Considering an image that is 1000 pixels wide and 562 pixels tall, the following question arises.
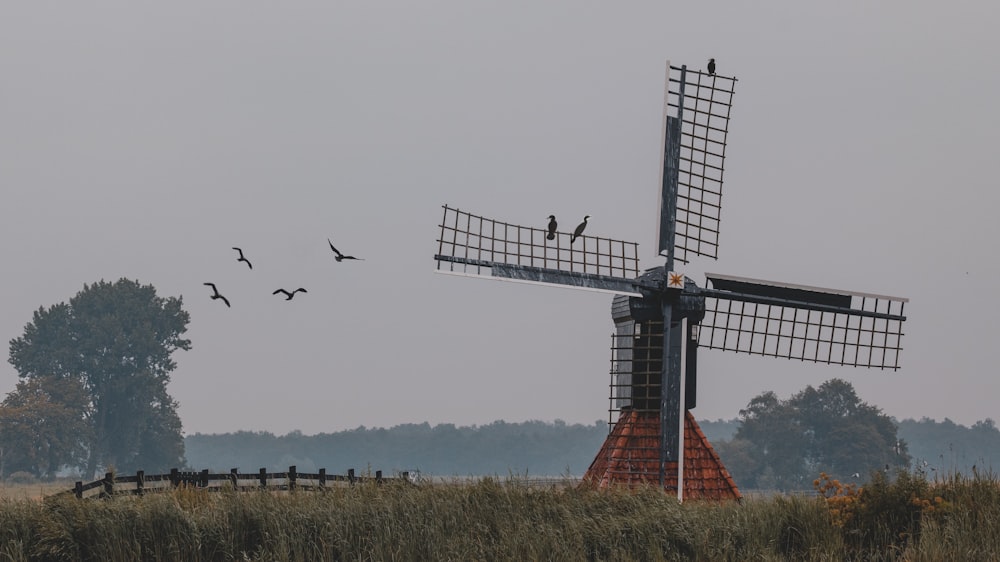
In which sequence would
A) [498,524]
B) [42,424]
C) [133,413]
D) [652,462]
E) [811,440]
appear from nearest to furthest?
[498,524] → [652,462] → [42,424] → [133,413] → [811,440]

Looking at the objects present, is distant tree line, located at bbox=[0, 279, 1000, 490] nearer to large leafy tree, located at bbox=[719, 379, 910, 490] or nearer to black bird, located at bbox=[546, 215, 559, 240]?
large leafy tree, located at bbox=[719, 379, 910, 490]

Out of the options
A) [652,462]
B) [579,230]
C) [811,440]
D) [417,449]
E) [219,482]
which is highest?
[579,230]

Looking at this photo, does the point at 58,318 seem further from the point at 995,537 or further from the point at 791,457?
the point at 995,537

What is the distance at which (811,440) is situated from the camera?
273 ft

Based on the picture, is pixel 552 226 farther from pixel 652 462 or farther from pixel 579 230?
pixel 652 462

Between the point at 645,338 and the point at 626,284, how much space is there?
1.18 m

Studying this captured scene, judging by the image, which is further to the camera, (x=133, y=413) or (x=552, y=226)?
(x=133, y=413)

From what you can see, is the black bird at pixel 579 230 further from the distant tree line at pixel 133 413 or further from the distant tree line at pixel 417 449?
the distant tree line at pixel 417 449

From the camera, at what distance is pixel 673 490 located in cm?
2119

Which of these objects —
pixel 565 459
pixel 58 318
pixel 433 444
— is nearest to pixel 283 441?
pixel 433 444

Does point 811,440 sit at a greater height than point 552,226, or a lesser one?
lesser

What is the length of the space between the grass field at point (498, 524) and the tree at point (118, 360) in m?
59.0

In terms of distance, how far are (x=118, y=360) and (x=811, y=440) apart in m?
50.5

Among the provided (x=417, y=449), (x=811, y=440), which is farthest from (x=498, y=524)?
(x=417, y=449)
